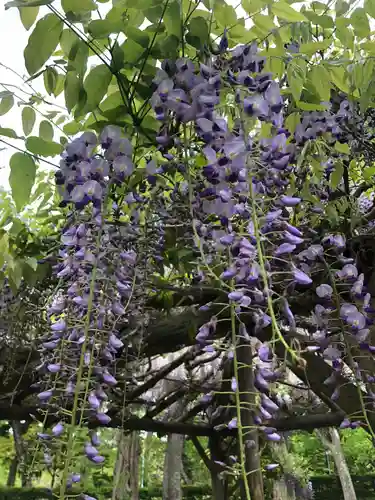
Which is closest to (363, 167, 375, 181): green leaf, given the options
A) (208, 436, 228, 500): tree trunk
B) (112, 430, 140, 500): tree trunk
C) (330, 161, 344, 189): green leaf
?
(330, 161, 344, 189): green leaf

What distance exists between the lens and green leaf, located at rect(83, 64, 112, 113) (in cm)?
98

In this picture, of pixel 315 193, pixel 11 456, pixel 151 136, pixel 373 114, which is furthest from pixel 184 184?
pixel 11 456

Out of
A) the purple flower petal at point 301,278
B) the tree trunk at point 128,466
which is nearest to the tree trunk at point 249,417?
the purple flower petal at point 301,278

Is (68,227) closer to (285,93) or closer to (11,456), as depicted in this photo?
(285,93)

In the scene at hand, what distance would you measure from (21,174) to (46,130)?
0.17 metres

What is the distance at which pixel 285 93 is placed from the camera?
3.96 feet

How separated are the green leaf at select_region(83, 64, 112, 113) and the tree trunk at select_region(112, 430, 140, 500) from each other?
488cm

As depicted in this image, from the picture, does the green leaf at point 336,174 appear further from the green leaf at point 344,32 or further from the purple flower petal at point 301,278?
the purple flower petal at point 301,278

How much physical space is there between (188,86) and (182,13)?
6.1 inches

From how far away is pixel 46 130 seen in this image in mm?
1136

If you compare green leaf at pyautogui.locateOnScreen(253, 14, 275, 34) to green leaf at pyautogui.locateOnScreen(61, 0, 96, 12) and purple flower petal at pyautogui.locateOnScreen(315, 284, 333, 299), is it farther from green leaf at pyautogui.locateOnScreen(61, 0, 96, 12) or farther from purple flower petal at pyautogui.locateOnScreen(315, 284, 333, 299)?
purple flower petal at pyautogui.locateOnScreen(315, 284, 333, 299)

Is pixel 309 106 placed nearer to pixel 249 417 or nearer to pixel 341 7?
pixel 341 7

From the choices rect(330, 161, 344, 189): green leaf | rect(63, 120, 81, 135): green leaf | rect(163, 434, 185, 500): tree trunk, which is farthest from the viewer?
rect(163, 434, 185, 500): tree trunk

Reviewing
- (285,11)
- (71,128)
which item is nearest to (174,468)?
(71,128)
